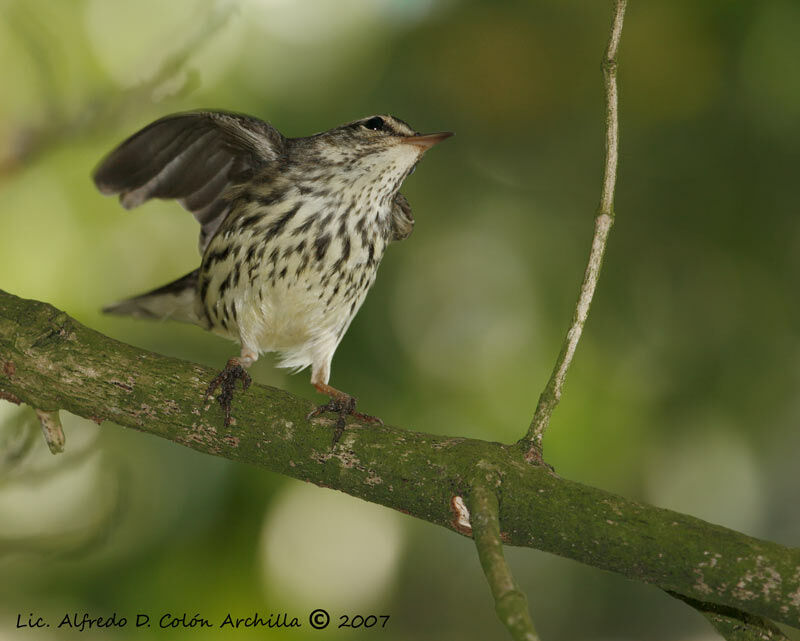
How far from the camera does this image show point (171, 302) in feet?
16.3

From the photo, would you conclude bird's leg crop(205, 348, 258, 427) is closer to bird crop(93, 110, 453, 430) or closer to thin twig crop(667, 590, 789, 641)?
bird crop(93, 110, 453, 430)

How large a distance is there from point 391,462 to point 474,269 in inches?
93.7

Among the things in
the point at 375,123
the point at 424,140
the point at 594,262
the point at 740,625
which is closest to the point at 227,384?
the point at 594,262

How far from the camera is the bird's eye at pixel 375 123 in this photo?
4.23m

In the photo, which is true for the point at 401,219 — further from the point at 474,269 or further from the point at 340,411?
the point at 340,411

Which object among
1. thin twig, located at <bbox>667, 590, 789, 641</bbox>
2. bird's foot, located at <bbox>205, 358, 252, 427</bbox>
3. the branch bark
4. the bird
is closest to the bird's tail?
the bird

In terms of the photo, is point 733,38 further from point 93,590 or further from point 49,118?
point 93,590

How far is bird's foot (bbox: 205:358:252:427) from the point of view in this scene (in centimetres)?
316

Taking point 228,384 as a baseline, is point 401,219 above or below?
above

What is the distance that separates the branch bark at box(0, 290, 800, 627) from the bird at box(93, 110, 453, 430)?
3.29ft

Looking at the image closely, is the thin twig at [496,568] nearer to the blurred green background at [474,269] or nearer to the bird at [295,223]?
the bird at [295,223]

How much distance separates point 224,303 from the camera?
4520 millimetres

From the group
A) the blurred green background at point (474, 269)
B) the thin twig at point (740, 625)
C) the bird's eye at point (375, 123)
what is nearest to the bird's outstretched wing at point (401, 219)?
the blurred green background at point (474, 269)

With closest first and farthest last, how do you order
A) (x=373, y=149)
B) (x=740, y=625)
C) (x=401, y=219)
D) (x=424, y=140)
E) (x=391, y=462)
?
(x=740, y=625), (x=391, y=462), (x=424, y=140), (x=373, y=149), (x=401, y=219)
